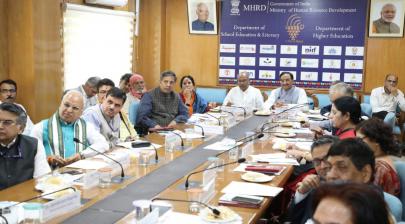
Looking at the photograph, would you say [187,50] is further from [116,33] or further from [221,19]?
[116,33]

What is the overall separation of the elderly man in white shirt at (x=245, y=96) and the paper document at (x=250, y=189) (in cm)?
424

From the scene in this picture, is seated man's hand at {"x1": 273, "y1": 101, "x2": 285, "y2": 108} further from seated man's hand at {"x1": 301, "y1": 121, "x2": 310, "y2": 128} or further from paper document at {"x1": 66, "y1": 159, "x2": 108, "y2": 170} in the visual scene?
paper document at {"x1": 66, "y1": 159, "x2": 108, "y2": 170}

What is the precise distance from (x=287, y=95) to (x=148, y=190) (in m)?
4.90

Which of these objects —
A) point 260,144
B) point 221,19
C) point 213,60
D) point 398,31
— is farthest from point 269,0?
Answer: point 260,144

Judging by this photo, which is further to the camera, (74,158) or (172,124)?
(172,124)

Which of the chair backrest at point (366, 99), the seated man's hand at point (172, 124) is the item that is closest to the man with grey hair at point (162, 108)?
the seated man's hand at point (172, 124)

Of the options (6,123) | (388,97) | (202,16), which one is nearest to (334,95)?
(388,97)

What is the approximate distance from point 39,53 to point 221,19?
360cm

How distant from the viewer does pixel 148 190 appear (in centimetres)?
261

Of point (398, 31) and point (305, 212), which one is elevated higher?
point (398, 31)

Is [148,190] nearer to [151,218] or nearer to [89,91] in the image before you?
[151,218]

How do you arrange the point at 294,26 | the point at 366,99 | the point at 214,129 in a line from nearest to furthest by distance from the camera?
1. the point at 214,129
2. the point at 366,99
3. the point at 294,26

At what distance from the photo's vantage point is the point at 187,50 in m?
8.47

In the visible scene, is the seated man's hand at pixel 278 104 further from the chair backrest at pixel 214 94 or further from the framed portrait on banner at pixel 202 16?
the framed portrait on banner at pixel 202 16
